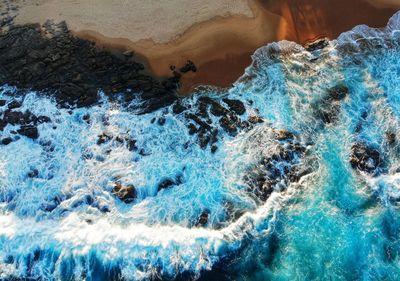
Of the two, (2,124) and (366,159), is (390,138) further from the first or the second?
(2,124)

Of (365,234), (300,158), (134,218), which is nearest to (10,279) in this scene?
(134,218)

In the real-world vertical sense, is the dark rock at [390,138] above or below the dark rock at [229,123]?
below

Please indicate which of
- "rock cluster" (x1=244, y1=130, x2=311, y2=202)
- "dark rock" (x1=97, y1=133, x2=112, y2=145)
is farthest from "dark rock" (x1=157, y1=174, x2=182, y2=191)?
"dark rock" (x1=97, y1=133, x2=112, y2=145)

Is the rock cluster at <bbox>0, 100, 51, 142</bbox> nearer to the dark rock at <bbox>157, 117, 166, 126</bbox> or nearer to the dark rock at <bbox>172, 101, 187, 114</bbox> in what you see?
the dark rock at <bbox>157, 117, 166, 126</bbox>

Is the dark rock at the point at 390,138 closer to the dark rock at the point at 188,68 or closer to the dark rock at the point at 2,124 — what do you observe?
the dark rock at the point at 188,68

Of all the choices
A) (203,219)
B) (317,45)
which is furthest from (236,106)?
(203,219)

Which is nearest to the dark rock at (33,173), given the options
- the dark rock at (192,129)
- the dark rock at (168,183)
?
the dark rock at (168,183)

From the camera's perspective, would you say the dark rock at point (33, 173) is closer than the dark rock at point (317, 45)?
Yes
